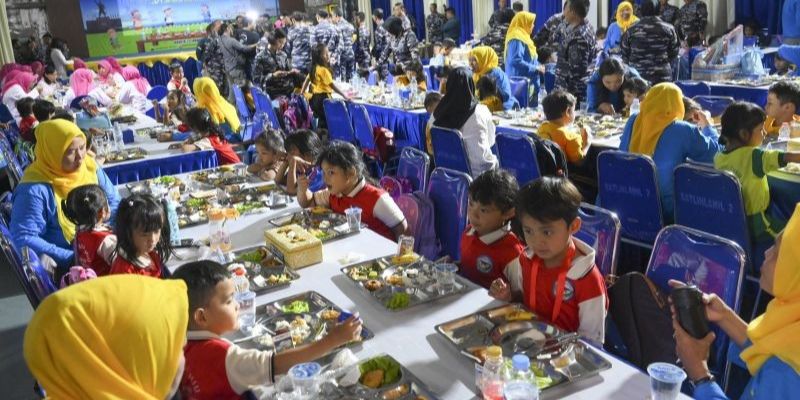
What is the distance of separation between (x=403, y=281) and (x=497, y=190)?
0.56 m

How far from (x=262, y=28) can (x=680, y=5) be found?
27.9 feet

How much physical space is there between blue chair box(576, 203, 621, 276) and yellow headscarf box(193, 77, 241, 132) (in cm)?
Answer: 446

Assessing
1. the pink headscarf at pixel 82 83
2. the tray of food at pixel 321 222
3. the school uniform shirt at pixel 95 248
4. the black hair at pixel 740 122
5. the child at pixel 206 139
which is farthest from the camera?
the pink headscarf at pixel 82 83

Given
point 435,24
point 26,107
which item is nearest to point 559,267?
point 26,107

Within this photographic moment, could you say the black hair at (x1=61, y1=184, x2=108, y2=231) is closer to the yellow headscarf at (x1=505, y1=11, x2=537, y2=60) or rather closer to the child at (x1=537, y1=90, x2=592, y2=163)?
the child at (x1=537, y1=90, x2=592, y2=163)

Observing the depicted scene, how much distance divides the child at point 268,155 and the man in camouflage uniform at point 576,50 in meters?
3.42

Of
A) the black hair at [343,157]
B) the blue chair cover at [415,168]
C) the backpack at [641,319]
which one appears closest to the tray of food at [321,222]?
the black hair at [343,157]

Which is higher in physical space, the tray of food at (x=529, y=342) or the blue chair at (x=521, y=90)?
the blue chair at (x=521, y=90)

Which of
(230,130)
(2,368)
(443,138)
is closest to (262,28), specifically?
(230,130)

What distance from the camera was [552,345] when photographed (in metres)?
2.01

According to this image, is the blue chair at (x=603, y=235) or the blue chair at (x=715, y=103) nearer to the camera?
the blue chair at (x=603, y=235)

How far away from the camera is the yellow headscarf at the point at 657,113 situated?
13.0ft

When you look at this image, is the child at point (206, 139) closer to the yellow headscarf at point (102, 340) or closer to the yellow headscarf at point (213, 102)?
the yellow headscarf at point (213, 102)

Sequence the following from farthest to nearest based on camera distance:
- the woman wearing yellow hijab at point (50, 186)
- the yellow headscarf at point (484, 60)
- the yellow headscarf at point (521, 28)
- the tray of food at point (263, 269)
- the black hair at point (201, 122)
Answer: the yellow headscarf at point (521, 28)
the yellow headscarf at point (484, 60)
the black hair at point (201, 122)
the woman wearing yellow hijab at point (50, 186)
the tray of food at point (263, 269)
